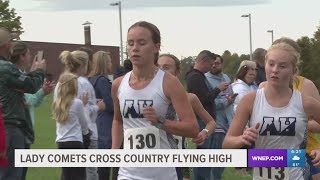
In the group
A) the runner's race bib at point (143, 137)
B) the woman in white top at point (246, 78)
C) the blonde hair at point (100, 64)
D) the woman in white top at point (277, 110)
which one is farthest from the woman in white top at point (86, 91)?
the woman in white top at point (277, 110)

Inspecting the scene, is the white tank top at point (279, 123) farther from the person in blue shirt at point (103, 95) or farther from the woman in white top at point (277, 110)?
the person in blue shirt at point (103, 95)

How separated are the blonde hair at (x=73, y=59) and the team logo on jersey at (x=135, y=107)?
4.05 m

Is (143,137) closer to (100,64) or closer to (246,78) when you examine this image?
(100,64)

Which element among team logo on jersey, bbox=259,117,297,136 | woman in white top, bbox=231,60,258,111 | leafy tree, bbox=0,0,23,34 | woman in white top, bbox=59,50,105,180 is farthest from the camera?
leafy tree, bbox=0,0,23,34

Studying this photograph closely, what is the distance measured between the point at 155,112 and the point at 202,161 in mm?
1960

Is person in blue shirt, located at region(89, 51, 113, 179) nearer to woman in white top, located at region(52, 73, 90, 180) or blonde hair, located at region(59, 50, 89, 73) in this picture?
blonde hair, located at region(59, 50, 89, 73)

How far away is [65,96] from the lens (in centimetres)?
841

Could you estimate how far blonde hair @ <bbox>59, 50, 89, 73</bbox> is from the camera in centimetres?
888

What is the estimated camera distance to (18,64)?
764cm

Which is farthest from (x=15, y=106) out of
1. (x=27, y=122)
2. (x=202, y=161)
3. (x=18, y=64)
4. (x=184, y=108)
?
(x=184, y=108)

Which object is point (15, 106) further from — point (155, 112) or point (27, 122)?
point (155, 112)

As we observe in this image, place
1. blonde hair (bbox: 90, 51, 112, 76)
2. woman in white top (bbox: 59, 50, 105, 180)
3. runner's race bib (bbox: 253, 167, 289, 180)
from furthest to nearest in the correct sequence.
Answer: blonde hair (bbox: 90, 51, 112, 76), woman in white top (bbox: 59, 50, 105, 180), runner's race bib (bbox: 253, 167, 289, 180)

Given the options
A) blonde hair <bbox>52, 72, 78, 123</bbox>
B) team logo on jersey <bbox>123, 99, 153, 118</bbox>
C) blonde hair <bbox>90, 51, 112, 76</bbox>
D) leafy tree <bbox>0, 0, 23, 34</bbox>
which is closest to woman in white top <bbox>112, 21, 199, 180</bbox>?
team logo on jersey <bbox>123, 99, 153, 118</bbox>

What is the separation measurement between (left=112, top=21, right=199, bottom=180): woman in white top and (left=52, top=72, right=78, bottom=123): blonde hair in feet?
11.4
